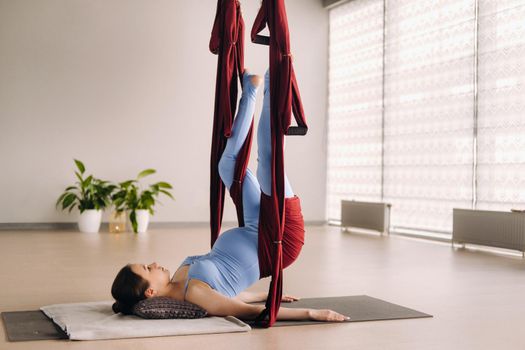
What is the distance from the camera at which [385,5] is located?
8570 mm

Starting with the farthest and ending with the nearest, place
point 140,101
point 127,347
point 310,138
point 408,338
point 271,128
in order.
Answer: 1. point 310,138
2. point 140,101
3. point 271,128
4. point 408,338
5. point 127,347

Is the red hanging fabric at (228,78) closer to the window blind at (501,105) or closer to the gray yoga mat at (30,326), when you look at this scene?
the gray yoga mat at (30,326)

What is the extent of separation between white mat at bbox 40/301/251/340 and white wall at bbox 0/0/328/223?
537 centimetres

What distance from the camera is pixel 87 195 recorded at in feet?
27.2

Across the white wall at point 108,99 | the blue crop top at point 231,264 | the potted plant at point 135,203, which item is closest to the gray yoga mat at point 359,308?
the blue crop top at point 231,264

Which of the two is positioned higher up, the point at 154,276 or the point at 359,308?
the point at 154,276

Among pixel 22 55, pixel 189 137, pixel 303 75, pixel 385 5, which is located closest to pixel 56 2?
pixel 22 55

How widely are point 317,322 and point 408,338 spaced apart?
1.54 ft

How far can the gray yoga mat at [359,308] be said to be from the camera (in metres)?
3.43

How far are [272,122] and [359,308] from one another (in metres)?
1.17

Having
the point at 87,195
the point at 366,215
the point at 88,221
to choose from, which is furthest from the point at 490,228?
the point at 87,195

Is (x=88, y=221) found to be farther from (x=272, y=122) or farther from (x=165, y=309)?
(x=272, y=122)

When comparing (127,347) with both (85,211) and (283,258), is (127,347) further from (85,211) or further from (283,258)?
(85,211)

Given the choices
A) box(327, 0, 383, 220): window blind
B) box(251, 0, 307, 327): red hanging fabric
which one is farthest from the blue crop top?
box(327, 0, 383, 220): window blind
